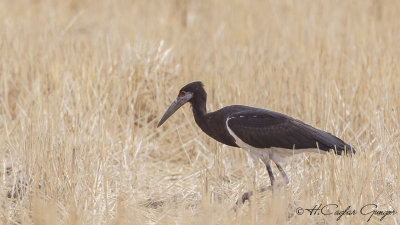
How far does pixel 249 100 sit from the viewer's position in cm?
686

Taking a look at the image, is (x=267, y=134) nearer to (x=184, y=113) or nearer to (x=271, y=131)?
(x=271, y=131)

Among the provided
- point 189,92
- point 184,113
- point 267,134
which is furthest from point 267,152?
point 184,113

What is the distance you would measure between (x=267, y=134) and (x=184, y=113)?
166 cm

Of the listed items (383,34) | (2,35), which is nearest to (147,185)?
(2,35)

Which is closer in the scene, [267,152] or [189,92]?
[267,152]

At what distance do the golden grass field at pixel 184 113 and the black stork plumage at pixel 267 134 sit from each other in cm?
15

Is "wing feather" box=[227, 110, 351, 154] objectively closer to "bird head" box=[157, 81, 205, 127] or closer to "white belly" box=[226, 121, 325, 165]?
"white belly" box=[226, 121, 325, 165]

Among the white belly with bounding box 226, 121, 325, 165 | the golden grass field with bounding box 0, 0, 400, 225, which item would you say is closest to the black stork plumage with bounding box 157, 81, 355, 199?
the white belly with bounding box 226, 121, 325, 165

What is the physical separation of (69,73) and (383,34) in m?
3.97

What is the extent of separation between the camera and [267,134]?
18.2ft

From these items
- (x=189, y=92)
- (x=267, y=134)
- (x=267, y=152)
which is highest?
(x=189, y=92)

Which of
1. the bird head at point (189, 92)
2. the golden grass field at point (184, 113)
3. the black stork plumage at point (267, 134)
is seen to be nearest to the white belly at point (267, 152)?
the black stork plumage at point (267, 134)

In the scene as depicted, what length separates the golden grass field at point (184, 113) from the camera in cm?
494

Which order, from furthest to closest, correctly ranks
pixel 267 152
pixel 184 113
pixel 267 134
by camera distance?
1. pixel 184 113
2. pixel 267 152
3. pixel 267 134
